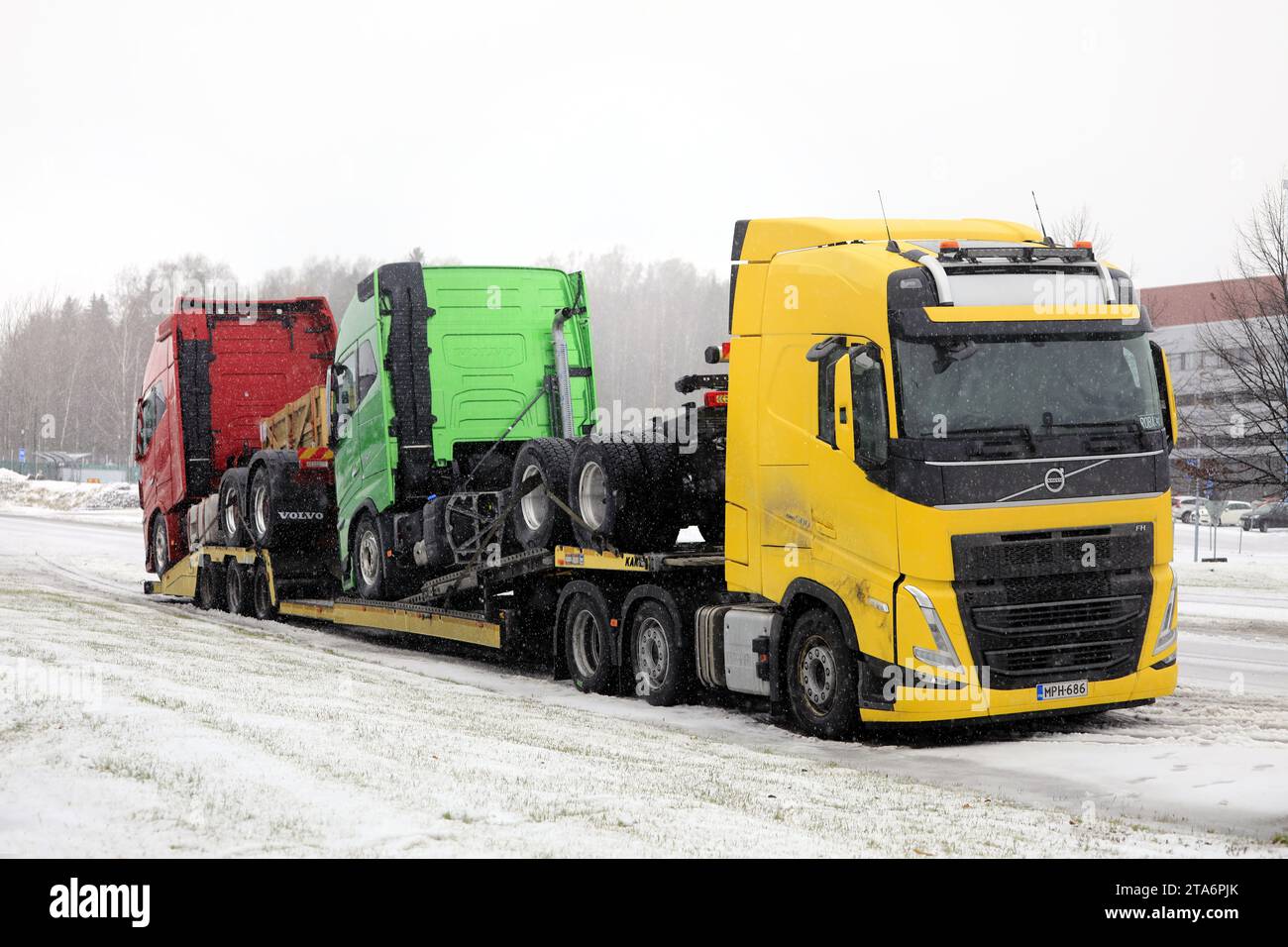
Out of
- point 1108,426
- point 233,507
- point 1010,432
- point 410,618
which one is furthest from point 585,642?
point 233,507

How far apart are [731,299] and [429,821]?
19.3 feet

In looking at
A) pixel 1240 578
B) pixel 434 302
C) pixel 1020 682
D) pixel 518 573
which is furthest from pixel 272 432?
pixel 1240 578

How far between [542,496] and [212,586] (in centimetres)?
991

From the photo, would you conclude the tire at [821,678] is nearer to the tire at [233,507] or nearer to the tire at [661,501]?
the tire at [661,501]

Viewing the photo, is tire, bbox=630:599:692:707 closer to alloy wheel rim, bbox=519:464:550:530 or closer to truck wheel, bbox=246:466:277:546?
alloy wheel rim, bbox=519:464:550:530

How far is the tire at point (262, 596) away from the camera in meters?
18.8

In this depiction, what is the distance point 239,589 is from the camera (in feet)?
65.4

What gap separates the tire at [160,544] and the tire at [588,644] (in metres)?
11.9

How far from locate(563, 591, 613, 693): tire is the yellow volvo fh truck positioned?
2.72 m

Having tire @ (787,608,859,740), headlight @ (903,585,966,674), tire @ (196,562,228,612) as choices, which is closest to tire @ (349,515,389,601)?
tire @ (196,562,228,612)

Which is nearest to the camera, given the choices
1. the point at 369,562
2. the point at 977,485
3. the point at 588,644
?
the point at 977,485

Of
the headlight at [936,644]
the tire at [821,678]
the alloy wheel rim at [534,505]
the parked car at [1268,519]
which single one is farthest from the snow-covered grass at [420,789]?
the parked car at [1268,519]

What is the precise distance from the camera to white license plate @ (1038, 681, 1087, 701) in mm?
9023

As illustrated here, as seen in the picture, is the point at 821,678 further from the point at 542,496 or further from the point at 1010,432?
the point at 542,496
